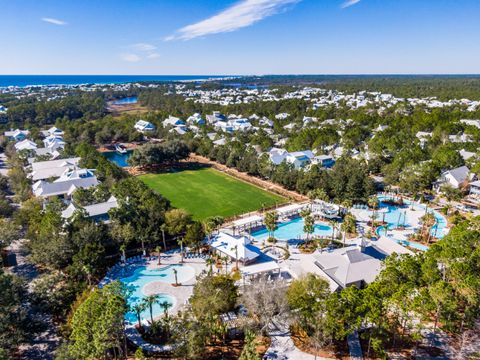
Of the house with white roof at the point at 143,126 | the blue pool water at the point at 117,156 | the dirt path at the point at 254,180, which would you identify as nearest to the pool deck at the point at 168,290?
the dirt path at the point at 254,180

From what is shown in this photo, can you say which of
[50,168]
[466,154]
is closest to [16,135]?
[50,168]

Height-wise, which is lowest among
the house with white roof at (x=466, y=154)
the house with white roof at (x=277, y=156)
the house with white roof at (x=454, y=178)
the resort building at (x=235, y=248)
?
the resort building at (x=235, y=248)

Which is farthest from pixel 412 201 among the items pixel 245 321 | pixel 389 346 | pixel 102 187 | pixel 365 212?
pixel 102 187

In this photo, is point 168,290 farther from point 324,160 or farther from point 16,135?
point 16,135

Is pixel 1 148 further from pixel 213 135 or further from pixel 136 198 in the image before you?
pixel 136 198

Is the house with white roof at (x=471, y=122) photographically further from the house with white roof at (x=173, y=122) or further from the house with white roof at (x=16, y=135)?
the house with white roof at (x=16, y=135)

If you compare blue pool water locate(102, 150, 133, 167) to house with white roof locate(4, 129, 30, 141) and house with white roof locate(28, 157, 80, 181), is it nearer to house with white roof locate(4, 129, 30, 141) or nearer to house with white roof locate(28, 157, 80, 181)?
house with white roof locate(28, 157, 80, 181)
